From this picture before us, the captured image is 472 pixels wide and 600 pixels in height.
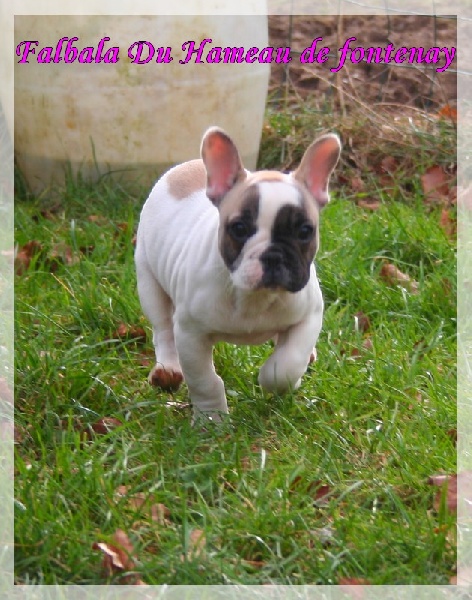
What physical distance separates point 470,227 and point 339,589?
9.96 ft

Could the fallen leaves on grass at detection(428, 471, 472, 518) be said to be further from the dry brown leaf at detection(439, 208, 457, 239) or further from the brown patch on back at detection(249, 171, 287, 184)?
the dry brown leaf at detection(439, 208, 457, 239)

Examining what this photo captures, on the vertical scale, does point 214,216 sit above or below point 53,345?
above

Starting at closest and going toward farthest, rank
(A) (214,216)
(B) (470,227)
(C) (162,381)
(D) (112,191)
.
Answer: (A) (214,216) → (C) (162,381) → (B) (470,227) → (D) (112,191)

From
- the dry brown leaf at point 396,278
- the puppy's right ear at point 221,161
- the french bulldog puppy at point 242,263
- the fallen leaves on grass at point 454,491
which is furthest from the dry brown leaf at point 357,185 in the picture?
the fallen leaves on grass at point 454,491

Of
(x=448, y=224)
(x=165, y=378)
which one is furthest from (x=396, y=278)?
(x=165, y=378)

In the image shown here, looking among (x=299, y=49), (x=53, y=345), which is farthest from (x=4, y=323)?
(x=299, y=49)

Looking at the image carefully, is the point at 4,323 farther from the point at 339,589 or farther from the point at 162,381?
the point at 339,589

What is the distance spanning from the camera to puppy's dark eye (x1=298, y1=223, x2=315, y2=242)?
11.8ft

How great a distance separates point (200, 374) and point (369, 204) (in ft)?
8.91

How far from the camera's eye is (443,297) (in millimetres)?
4957

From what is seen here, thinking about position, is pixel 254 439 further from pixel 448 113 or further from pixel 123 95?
pixel 448 113

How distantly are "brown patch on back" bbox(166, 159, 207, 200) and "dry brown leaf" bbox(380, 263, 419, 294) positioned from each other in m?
1.32

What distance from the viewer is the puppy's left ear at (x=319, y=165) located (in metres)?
3.79

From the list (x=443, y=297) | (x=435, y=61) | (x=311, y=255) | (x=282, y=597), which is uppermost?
(x=435, y=61)
